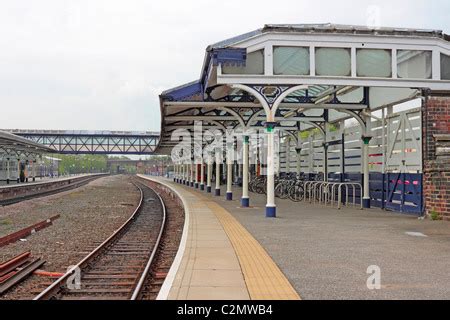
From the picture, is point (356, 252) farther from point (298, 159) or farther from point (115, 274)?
point (298, 159)

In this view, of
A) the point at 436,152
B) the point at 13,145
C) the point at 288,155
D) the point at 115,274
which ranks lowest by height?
the point at 115,274

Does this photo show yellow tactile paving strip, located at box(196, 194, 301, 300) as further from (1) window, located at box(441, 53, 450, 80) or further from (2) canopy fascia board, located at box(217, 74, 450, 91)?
(1) window, located at box(441, 53, 450, 80)

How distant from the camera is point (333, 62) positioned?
13406 mm

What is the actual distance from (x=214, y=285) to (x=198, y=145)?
1171 inches

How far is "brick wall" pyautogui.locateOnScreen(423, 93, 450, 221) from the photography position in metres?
12.6

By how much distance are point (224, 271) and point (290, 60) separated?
821 cm

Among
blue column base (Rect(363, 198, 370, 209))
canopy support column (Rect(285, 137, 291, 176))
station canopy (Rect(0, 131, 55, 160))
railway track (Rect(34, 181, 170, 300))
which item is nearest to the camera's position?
railway track (Rect(34, 181, 170, 300))

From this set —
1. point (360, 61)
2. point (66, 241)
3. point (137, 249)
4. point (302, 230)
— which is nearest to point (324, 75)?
point (360, 61)

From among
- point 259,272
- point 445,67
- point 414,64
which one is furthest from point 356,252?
point 445,67

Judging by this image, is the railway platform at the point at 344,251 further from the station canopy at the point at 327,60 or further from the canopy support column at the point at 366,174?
the station canopy at the point at 327,60

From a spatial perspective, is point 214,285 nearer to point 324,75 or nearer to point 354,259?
point 354,259

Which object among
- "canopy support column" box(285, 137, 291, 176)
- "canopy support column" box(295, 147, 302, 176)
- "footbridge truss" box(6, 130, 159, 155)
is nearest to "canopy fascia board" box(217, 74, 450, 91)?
"canopy support column" box(295, 147, 302, 176)

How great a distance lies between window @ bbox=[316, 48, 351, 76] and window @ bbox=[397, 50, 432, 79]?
1.58 m

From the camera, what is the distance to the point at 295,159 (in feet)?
89.9
